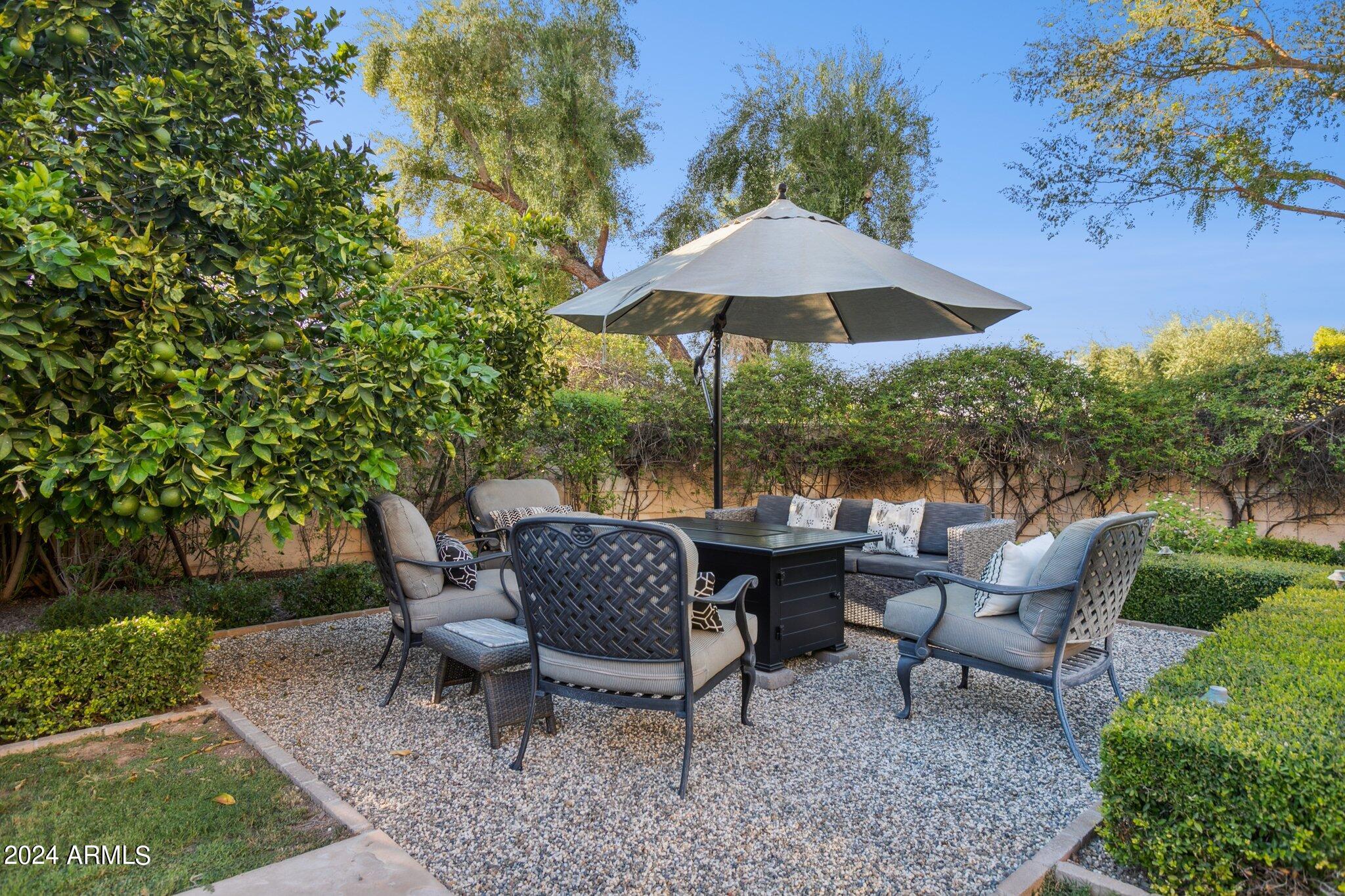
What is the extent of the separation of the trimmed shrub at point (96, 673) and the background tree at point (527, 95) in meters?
7.55

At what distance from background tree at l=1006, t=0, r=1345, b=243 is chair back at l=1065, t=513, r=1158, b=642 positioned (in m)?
7.97

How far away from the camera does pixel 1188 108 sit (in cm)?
897

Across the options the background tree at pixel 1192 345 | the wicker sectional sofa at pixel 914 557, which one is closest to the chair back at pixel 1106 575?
the wicker sectional sofa at pixel 914 557

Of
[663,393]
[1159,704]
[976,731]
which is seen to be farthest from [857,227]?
[1159,704]

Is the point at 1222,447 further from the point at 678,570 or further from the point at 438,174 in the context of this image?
the point at 438,174

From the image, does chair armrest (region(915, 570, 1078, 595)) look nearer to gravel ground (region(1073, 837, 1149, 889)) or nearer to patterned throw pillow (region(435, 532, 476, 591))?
gravel ground (region(1073, 837, 1149, 889))

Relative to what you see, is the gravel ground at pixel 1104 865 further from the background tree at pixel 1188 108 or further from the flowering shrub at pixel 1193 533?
the background tree at pixel 1188 108

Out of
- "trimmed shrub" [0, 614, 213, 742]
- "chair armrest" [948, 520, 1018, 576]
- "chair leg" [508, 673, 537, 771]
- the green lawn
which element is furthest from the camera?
"chair armrest" [948, 520, 1018, 576]

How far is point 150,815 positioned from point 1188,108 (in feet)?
39.2

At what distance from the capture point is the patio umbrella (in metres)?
3.47

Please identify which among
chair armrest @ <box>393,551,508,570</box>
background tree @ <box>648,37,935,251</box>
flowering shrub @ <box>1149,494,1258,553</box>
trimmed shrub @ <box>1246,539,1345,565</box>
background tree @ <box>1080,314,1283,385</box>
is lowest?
trimmed shrub @ <box>1246,539,1345,565</box>

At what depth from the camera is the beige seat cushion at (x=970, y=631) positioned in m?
2.99

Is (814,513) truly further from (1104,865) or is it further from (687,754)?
(1104,865)

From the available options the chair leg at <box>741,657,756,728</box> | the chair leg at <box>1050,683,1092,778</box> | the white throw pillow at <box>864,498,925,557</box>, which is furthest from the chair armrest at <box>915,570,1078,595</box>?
the white throw pillow at <box>864,498,925,557</box>
